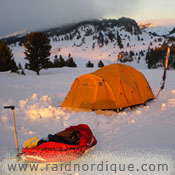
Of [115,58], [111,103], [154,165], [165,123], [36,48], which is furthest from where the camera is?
[115,58]

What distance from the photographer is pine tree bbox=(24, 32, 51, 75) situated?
24859 millimetres

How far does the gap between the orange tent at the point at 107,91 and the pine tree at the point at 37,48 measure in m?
18.9

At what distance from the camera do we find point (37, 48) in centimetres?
2545

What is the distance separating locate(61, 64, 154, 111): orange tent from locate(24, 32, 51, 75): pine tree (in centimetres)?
1894

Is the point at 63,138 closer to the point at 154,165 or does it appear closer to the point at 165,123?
the point at 154,165

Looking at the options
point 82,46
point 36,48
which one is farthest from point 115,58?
point 36,48

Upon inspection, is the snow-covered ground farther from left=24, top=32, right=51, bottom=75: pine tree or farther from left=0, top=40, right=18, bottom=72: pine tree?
left=0, top=40, right=18, bottom=72: pine tree

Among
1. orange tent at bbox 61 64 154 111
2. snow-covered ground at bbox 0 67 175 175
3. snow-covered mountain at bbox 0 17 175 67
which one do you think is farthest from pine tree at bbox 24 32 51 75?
snow-covered mountain at bbox 0 17 175 67

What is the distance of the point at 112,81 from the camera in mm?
8047

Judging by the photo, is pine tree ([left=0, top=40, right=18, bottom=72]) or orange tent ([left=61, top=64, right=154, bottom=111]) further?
pine tree ([left=0, top=40, right=18, bottom=72])

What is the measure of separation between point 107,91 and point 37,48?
66.7 ft

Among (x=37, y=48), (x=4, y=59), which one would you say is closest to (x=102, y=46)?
(x=4, y=59)

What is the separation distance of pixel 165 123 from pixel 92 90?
332cm

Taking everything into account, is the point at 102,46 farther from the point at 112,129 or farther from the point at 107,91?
the point at 112,129
